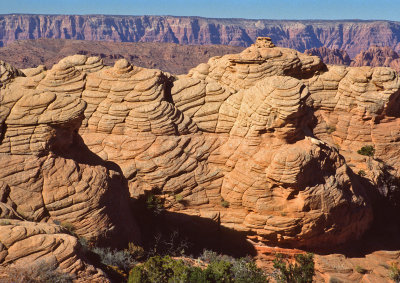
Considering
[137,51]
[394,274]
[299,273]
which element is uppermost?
[137,51]

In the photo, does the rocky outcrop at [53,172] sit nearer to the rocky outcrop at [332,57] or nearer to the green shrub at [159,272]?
the green shrub at [159,272]

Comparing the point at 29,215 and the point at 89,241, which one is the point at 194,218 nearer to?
the point at 89,241

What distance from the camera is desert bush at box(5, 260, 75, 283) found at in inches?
551

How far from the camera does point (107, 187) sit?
2152 cm

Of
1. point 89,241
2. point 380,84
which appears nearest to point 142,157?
point 89,241

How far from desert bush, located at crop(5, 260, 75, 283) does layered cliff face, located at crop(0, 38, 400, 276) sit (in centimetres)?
524

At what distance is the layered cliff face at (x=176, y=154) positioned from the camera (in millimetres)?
20500

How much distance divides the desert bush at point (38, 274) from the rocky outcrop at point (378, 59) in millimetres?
187705

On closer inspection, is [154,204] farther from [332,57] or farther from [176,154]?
[332,57]

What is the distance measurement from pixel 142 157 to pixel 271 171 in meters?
7.53

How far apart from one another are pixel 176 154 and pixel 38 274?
1218 cm

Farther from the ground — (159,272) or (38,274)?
(38,274)

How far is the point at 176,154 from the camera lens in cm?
2527

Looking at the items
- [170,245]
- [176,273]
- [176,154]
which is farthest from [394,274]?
[176,273]
